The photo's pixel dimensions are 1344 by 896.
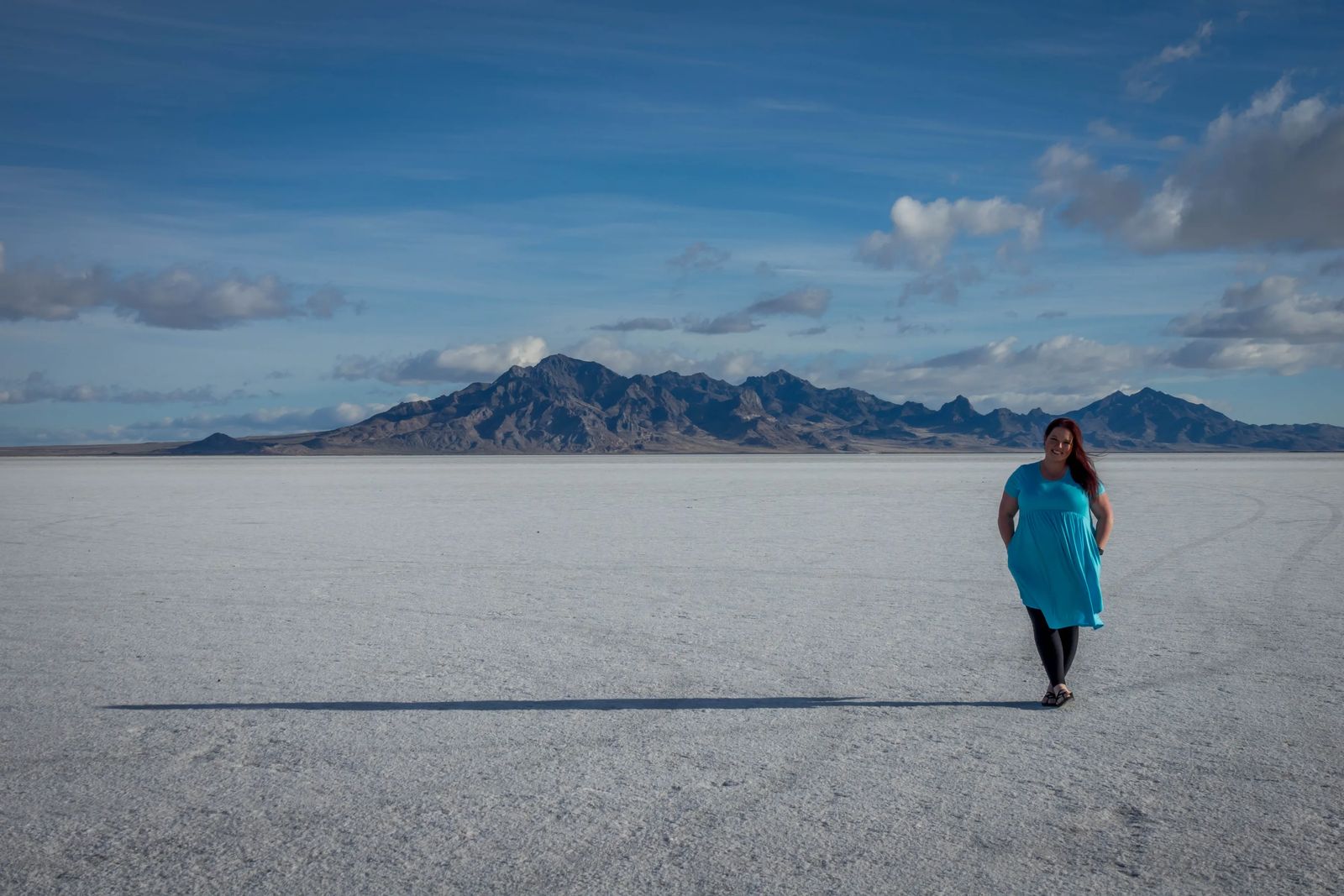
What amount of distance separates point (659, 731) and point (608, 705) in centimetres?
68

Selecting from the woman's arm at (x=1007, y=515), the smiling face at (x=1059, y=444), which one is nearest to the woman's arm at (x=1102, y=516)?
the smiling face at (x=1059, y=444)

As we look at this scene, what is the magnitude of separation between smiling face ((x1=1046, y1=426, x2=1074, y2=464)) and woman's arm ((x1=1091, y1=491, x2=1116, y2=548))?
14.2 inches

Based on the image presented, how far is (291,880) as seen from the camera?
4.00 meters

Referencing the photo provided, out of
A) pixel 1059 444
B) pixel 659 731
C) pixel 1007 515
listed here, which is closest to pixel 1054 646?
pixel 1007 515

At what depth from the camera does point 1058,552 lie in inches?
245

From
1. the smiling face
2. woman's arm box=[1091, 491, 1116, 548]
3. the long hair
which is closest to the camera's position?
the smiling face

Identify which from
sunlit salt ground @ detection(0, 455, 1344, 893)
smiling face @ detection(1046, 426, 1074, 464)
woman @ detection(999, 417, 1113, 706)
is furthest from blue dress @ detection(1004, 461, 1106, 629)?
sunlit salt ground @ detection(0, 455, 1344, 893)

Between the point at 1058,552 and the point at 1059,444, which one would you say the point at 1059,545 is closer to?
the point at 1058,552

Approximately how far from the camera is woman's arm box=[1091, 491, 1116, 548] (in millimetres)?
6297

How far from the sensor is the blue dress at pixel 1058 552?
Answer: 20.3 ft

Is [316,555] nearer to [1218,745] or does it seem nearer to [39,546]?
[39,546]

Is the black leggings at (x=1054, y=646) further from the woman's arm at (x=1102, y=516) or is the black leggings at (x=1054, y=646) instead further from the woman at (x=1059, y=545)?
the woman's arm at (x=1102, y=516)

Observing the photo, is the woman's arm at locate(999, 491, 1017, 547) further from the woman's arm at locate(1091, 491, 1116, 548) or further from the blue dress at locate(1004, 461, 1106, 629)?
the woman's arm at locate(1091, 491, 1116, 548)

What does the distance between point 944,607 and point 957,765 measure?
507 cm
